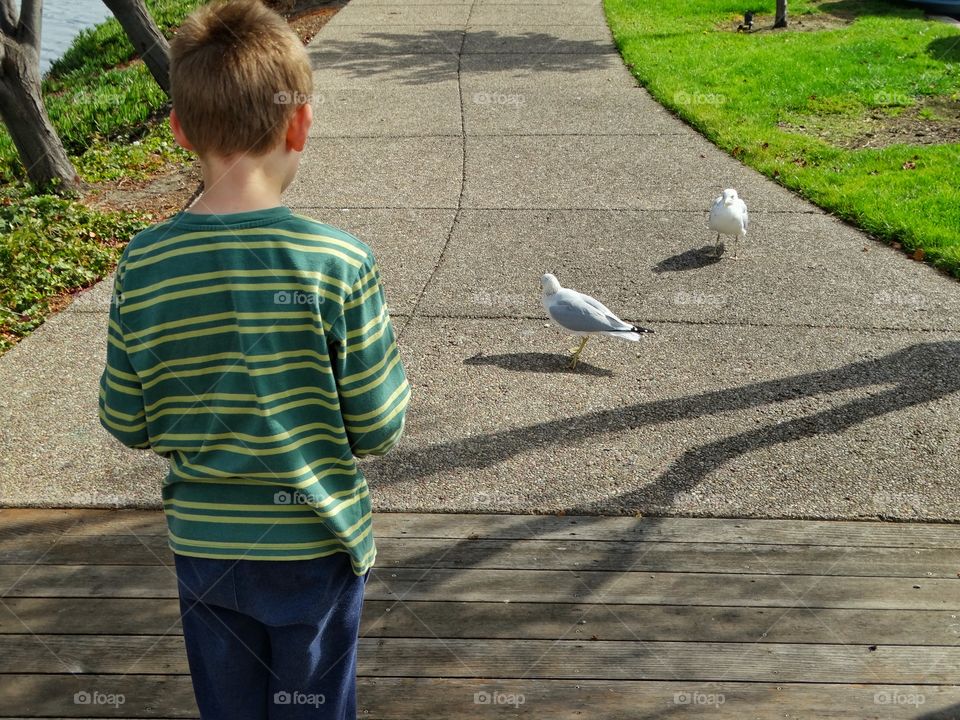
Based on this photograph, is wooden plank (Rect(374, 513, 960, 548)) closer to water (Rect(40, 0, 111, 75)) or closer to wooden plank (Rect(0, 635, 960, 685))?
wooden plank (Rect(0, 635, 960, 685))

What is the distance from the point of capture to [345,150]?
9.50 metres

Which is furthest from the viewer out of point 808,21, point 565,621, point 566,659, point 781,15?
point 808,21

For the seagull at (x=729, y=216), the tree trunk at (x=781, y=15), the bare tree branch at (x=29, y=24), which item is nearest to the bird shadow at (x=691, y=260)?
the seagull at (x=729, y=216)

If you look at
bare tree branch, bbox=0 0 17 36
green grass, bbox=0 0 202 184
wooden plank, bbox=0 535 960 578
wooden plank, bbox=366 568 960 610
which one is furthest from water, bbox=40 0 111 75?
wooden plank, bbox=366 568 960 610

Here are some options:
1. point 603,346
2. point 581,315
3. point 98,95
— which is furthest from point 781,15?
point 581,315

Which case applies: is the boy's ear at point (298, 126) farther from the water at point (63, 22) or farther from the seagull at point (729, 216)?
the water at point (63, 22)

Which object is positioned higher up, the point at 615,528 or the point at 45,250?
the point at 45,250

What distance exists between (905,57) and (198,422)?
1236 centimetres

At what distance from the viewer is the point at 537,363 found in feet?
18.8

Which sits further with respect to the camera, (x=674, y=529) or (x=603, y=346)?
(x=603, y=346)

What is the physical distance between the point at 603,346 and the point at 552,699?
3056mm

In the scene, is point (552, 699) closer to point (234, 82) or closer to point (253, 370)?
point (253, 370)

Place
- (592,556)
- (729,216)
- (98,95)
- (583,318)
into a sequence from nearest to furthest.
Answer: (592,556) → (583,318) → (729,216) → (98,95)

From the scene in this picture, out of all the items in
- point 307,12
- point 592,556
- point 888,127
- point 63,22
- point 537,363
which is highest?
point 307,12
